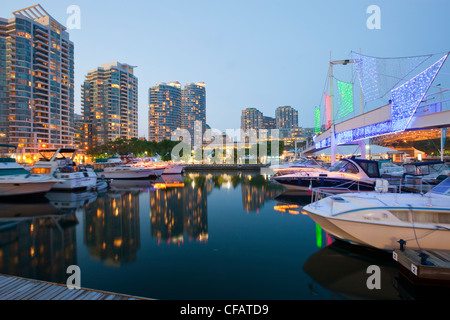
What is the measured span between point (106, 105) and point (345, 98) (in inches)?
4328

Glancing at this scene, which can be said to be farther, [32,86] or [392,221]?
[32,86]

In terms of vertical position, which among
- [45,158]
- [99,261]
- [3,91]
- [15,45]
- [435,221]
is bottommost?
[99,261]

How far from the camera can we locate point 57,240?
9070 millimetres

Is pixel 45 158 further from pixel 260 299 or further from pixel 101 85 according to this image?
pixel 101 85

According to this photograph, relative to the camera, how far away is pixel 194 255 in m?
7.72

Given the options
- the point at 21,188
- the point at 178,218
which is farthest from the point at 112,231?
the point at 21,188

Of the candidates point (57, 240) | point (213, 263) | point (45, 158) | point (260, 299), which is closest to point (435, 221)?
point (260, 299)

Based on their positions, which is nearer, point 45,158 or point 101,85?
point 45,158

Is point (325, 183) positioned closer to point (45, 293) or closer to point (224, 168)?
point (45, 293)

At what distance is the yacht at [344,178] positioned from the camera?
1580cm

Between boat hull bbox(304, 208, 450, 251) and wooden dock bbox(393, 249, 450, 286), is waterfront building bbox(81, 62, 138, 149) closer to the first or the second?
boat hull bbox(304, 208, 450, 251)
